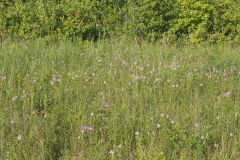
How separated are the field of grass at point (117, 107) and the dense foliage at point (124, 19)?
1.77 m

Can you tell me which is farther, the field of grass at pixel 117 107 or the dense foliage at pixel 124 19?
the dense foliage at pixel 124 19

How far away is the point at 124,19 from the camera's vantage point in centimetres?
776

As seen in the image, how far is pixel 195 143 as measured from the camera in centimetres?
324

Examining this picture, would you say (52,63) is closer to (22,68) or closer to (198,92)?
(22,68)

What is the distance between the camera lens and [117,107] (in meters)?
3.73

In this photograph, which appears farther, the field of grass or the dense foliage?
the dense foliage

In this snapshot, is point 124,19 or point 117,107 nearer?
point 117,107

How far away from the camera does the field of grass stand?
3.21 metres

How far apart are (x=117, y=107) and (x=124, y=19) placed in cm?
427

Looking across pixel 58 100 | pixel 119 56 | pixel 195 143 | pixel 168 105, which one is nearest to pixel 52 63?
pixel 119 56

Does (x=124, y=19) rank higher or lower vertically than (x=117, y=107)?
higher

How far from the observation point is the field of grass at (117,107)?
3211mm

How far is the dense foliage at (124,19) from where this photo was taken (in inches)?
286

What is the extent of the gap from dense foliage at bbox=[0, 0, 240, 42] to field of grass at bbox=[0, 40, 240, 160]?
5.80 feet
